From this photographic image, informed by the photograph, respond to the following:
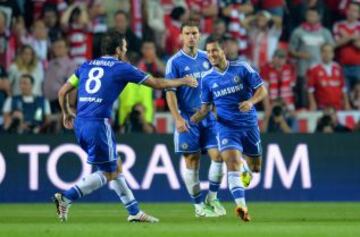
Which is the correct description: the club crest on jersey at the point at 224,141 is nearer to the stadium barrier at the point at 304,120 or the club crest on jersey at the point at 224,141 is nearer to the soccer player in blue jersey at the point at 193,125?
the soccer player in blue jersey at the point at 193,125

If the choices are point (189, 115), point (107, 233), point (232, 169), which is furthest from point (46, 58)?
point (107, 233)

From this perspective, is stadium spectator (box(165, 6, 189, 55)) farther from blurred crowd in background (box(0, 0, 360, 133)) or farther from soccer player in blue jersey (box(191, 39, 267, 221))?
soccer player in blue jersey (box(191, 39, 267, 221))

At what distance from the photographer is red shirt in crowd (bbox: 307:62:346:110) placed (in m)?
21.6

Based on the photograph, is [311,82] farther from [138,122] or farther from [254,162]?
[254,162]

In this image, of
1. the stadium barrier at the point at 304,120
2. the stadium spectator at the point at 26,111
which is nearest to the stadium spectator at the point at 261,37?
the stadium barrier at the point at 304,120

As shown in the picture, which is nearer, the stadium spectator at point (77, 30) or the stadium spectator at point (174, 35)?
the stadium spectator at point (77, 30)

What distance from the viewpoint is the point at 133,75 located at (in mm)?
13906

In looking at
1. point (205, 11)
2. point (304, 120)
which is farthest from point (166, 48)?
point (304, 120)

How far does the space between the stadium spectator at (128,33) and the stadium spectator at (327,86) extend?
307 centimetres

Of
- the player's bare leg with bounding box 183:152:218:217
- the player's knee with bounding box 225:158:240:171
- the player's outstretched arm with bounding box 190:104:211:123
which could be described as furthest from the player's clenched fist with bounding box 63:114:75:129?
the player's bare leg with bounding box 183:152:218:217

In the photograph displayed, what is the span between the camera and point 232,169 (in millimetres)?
14406

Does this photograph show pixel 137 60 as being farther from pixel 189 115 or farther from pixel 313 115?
pixel 189 115

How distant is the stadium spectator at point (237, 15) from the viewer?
72.2 ft

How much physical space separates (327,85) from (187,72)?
6356 mm
